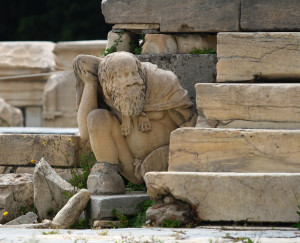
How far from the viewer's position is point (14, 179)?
8.66 m

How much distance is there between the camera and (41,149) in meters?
9.21

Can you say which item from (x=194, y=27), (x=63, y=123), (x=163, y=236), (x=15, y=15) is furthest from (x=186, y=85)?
(x=15, y=15)

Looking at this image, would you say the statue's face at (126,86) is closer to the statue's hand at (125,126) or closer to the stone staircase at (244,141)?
the statue's hand at (125,126)

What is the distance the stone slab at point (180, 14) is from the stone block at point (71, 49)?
6200 millimetres

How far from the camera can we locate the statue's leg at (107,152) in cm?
816

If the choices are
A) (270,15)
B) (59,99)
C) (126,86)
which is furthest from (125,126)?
(59,99)

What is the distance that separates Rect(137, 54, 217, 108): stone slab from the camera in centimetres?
877

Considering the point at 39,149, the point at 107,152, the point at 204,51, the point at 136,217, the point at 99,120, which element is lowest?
the point at 136,217

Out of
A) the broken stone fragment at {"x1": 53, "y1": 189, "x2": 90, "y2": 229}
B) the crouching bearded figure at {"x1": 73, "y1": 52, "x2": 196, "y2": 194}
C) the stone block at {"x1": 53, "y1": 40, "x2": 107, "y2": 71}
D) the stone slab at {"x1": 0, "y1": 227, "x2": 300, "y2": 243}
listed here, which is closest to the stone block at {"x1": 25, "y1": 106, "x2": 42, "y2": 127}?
the stone block at {"x1": 53, "y1": 40, "x2": 107, "y2": 71}

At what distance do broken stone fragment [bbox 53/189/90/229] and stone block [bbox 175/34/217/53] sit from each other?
81.8 inches

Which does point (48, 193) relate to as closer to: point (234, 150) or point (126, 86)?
point (126, 86)

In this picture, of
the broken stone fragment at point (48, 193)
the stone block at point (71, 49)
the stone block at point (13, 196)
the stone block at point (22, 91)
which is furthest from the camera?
the stone block at point (22, 91)

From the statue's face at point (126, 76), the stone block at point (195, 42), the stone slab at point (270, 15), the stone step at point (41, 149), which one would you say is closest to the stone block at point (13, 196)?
the stone step at point (41, 149)

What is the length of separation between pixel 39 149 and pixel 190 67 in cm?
186
